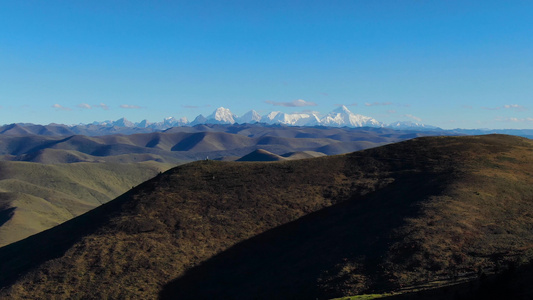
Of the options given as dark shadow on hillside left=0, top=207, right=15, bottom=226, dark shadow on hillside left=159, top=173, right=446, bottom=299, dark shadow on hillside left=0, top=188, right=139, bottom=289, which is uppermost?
dark shadow on hillside left=159, top=173, right=446, bottom=299

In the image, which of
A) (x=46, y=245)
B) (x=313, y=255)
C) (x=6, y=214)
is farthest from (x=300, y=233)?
(x=6, y=214)

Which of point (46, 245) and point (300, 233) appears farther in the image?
point (46, 245)

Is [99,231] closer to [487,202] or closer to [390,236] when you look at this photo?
[390,236]

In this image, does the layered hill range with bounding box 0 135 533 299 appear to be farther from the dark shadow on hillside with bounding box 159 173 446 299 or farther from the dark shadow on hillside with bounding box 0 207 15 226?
the dark shadow on hillside with bounding box 0 207 15 226

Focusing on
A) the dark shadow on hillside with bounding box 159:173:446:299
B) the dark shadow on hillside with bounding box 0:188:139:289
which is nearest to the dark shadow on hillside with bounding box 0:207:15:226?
the dark shadow on hillside with bounding box 0:188:139:289

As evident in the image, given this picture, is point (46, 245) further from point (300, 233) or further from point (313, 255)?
point (313, 255)

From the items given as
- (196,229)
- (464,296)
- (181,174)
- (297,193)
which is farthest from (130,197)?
(464,296)

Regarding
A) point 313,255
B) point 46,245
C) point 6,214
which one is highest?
point 313,255

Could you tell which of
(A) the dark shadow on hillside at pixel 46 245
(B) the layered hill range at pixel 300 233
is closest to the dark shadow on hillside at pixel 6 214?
(A) the dark shadow on hillside at pixel 46 245
